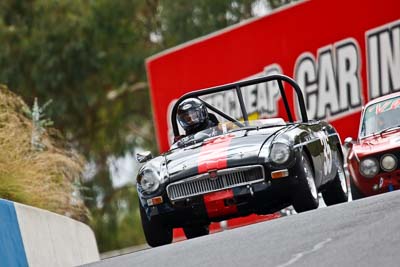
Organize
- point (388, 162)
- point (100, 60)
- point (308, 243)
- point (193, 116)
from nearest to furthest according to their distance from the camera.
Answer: point (308, 243), point (388, 162), point (193, 116), point (100, 60)

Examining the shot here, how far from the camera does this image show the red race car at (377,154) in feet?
49.9

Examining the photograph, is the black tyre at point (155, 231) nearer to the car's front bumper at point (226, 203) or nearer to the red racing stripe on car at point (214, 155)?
the car's front bumper at point (226, 203)

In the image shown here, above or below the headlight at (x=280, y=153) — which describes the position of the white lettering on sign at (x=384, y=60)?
above

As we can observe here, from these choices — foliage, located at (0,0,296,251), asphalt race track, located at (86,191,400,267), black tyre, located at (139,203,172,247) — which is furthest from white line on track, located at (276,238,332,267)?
foliage, located at (0,0,296,251)

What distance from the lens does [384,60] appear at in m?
26.3

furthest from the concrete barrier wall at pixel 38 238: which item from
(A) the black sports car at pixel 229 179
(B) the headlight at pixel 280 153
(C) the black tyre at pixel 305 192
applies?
(C) the black tyre at pixel 305 192

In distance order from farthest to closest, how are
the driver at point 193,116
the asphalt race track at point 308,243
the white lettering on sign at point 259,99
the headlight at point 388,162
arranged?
the white lettering on sign at point 259,99, the driver at point 193,116, the headlight at point 388,162, the asphalt race track at point 308,243

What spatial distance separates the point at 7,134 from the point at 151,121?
2893 cm

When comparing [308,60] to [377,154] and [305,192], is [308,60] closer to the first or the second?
[377,154]

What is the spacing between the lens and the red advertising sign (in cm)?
2650

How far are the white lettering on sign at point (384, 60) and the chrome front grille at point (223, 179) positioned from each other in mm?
12426

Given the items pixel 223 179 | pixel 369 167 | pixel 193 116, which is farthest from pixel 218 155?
pixel 369 167

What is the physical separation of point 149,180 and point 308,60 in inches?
551

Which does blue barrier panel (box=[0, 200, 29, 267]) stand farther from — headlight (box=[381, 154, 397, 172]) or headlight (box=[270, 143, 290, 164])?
headlight (box=[381, 154, 397, 172])
